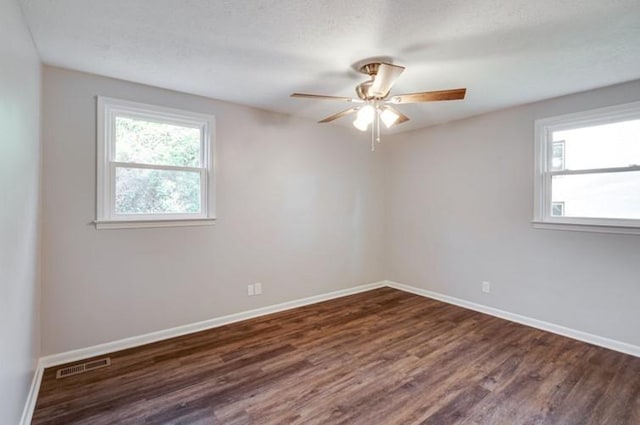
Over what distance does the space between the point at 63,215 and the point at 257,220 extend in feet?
5.92

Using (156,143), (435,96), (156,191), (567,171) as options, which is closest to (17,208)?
(156,191)

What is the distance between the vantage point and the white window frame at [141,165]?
279cm

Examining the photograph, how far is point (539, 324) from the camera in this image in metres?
3.45

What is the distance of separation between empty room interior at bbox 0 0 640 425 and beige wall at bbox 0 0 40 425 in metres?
0.03

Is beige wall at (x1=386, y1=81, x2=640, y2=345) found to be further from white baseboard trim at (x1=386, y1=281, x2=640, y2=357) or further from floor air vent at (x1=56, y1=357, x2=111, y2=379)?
floor air vent at (x1=56, y1=357, x2=111, y2=379)

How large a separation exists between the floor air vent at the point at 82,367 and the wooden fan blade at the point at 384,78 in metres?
3.12

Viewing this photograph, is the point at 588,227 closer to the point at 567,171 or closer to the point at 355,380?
the point at 567,171

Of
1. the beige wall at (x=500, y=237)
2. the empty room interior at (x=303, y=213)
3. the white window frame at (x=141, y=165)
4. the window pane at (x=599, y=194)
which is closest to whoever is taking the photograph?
the empty room interior at (x=303, y=213)

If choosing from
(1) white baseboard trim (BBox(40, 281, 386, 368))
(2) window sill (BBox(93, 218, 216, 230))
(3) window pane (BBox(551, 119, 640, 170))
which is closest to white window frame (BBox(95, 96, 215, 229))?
(2) window sill (BBox(93, 218, 216, 230))

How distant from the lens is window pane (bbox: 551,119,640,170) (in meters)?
2.92

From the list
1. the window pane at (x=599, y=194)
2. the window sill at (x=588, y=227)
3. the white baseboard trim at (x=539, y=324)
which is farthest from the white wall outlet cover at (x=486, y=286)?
the window pane at (x=599, y=194)

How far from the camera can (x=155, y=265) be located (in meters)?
3.09

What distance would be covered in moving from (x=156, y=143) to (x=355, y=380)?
2.81m

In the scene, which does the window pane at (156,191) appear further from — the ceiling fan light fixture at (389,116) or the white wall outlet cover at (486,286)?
the white wall outlet cover at (486,286)
